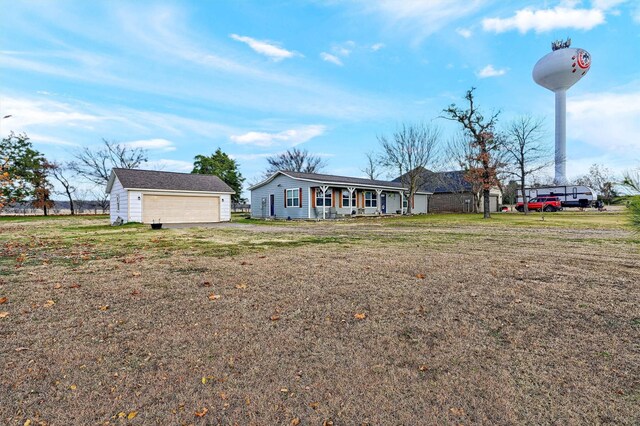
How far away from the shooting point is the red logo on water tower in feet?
162

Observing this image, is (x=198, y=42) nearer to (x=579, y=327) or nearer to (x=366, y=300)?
(x=366, y=300)

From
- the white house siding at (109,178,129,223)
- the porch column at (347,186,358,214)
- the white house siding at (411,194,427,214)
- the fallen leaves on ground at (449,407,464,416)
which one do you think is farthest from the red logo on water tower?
the fallen leaves on ground at (449,407,464,416)

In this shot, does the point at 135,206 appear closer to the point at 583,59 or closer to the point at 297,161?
the point at 297,161

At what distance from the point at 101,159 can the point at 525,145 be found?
48.4 m

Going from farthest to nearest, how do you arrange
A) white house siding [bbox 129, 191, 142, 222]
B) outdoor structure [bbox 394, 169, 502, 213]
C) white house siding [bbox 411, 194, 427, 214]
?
1. outdoor structure [bbox 394, 169, 502, 213]
2. white house siding [bbox 411, 194, 427, 214]
3. white house siding [bbox 129, 191, 142, 222]

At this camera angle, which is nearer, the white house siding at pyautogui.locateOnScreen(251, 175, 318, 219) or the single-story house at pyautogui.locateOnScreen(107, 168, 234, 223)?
the single-story house at pyautogui.locateOnScreen(107, 168, 234, 223)

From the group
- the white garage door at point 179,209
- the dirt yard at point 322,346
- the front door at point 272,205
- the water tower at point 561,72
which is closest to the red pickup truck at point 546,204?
the water tower at point 561,72

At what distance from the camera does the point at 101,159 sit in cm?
4134

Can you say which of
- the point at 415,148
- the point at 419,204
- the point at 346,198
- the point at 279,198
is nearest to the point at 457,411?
the point at 346,198

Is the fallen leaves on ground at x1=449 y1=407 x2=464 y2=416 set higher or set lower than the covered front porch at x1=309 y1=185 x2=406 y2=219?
lower

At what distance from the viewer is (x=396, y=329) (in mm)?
3289

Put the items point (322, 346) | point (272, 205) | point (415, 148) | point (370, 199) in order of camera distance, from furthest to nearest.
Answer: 1. point (415, 148)
2. point (370, 199)
3. point (272, 205)
4. point (322, 346)

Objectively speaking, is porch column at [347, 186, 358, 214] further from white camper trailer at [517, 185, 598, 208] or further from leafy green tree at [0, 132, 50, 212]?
leafy green tree at [0, 132, 50, 212]

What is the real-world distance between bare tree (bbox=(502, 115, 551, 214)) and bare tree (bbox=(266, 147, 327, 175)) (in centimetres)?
2806
